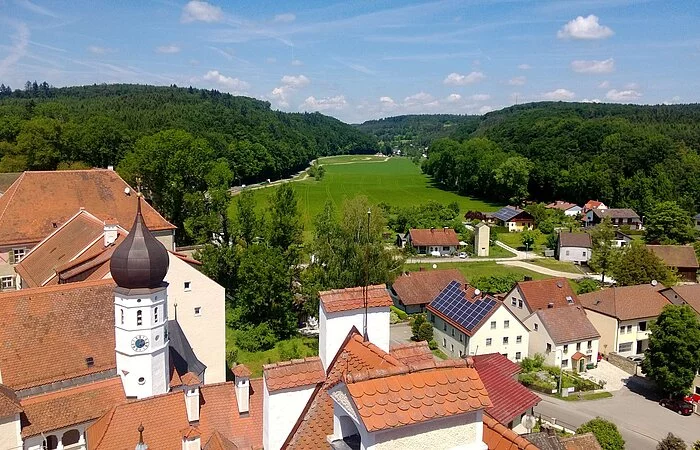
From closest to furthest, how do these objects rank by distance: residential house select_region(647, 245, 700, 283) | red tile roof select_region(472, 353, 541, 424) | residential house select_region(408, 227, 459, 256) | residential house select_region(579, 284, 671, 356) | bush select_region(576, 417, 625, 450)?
bush select_region(576, 417, 625, 450) → red tile roof select_region(472, 353, 541, 424) → residential house select_region(579, 284, 671, 356) → residential house select_region(647, 245, 700, 283) → residential house select_region(408, 227, 459, 256)

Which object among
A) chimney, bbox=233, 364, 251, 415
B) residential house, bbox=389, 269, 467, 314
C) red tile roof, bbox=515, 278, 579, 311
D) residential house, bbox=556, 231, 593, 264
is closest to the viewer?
chimney, bbox=233, 364, 251, 415

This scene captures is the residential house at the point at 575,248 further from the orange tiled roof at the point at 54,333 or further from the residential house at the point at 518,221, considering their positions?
the orange tiled roof at the point at 54,333

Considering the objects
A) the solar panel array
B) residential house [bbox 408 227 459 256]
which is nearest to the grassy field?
residential house [bbox 408 227 459 256]

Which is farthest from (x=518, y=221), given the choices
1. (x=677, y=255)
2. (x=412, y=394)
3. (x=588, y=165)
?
(x=412, y=394)

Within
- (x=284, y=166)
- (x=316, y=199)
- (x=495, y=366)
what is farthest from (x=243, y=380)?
(x=284, y=166)

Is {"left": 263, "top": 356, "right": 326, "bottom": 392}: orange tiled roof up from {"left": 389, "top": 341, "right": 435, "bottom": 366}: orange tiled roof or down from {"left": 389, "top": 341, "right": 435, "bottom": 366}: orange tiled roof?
down

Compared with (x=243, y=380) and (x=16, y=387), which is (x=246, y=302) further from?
(x=243, y=380)

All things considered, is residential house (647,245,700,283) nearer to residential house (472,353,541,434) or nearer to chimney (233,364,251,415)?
residential house (472,353,541,434)
